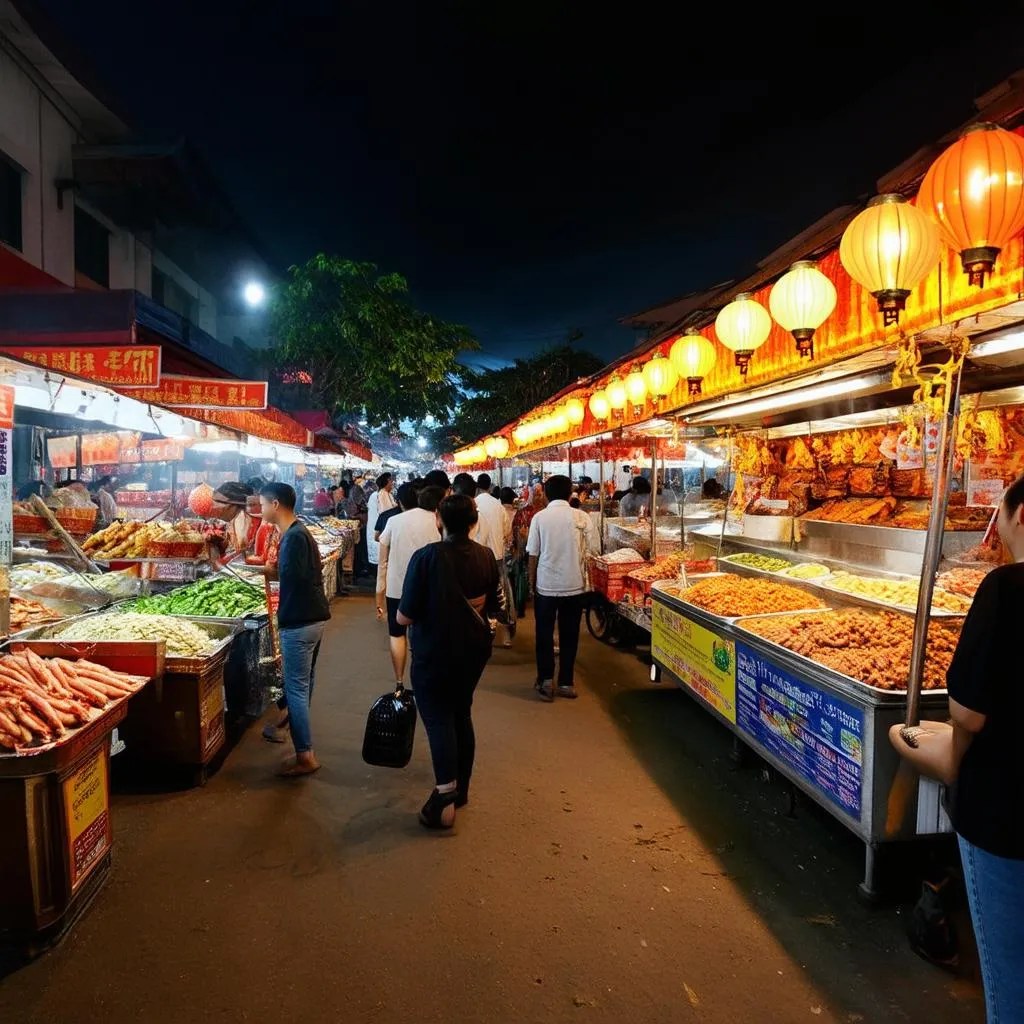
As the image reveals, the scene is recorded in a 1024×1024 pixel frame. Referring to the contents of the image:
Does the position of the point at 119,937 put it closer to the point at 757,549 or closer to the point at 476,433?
the point at 757,549

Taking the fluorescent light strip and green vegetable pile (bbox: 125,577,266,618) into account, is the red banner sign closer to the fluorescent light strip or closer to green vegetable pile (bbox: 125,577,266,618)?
green vegetable pile (bbox: 125,577,266,618)

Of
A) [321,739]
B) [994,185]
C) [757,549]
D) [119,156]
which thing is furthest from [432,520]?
[119,156]

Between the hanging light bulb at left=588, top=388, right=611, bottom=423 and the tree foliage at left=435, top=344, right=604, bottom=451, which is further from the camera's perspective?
the tree foliage at left=435, top=344, right=604, bottom=451

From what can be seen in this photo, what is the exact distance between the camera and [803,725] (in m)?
4.13

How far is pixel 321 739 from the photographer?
5844 mm

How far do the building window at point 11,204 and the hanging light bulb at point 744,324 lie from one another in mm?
12586

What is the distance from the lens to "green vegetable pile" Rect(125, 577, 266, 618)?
6.37 metres

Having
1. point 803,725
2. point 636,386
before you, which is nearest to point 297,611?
point 803,725

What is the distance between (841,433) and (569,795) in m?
5.75

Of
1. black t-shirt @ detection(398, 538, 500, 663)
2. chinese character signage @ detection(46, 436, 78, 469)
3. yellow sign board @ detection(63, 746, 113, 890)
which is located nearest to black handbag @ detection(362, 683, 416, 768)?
black t-shirt @ detection(398, 538, 500, 663)

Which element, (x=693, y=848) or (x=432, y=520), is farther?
(x=432, y=520)

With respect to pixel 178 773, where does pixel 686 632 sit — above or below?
above

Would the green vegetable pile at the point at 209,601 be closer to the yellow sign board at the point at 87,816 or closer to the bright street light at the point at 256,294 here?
the yellow sign board at the point at 87,816

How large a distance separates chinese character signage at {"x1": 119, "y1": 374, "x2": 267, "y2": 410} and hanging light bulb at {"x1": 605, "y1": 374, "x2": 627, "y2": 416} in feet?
14.1
